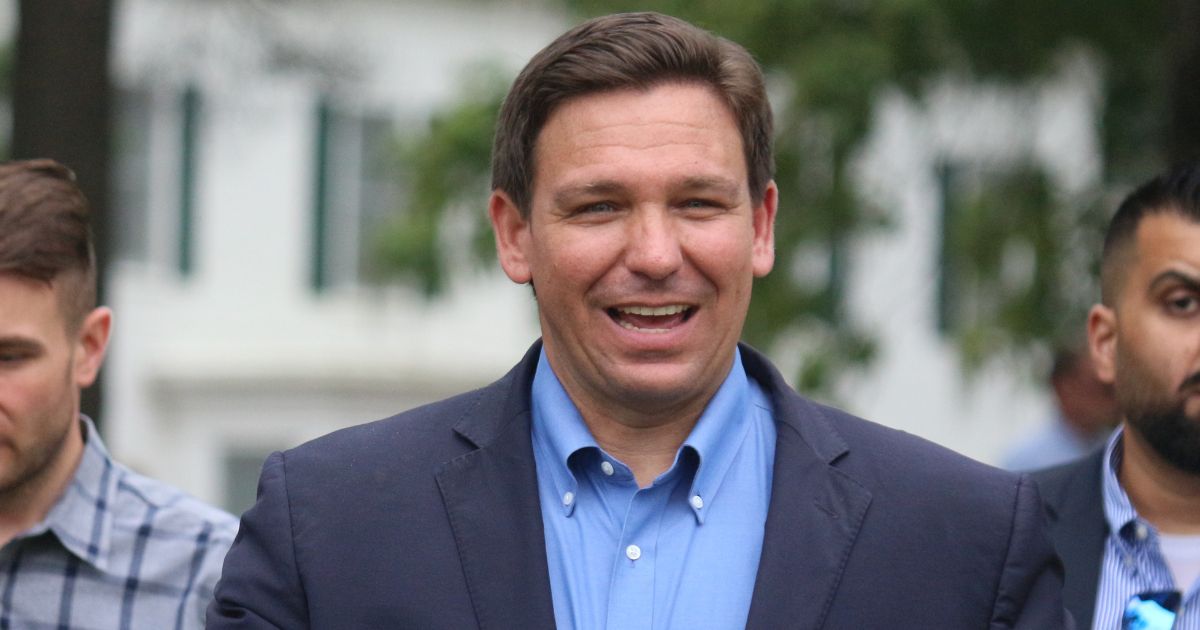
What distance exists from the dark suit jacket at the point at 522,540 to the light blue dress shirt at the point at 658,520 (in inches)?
2.1

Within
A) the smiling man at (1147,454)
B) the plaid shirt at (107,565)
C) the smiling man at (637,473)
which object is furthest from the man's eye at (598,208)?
the smiling man at (1147,454)

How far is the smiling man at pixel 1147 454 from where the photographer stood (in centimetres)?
432

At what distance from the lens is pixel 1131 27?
34.1 ft

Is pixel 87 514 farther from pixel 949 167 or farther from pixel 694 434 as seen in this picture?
pixel 949 167

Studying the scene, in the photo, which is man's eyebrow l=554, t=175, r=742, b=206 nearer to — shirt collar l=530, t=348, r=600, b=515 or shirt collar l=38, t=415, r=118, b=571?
shirt collar l=530, t=348, r=600, b=515

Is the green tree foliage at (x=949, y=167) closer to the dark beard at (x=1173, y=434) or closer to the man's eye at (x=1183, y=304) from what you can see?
the man's eye at (x=1183, y=304)

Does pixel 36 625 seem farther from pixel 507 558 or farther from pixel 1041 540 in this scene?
pixel 1041 540

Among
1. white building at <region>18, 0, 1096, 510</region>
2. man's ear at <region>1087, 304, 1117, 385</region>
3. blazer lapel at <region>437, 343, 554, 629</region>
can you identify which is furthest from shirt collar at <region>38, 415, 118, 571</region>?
white building at <region>18, 0, 1096, 510</region>

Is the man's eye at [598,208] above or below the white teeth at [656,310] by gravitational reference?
above

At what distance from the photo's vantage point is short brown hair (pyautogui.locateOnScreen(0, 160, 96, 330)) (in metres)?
4.18

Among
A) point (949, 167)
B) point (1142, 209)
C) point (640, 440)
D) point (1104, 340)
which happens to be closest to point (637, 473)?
point (640, 440)

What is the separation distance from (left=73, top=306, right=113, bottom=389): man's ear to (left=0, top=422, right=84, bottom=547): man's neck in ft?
0.42

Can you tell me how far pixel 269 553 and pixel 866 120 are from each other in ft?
24.7

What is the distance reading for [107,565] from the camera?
423cm
